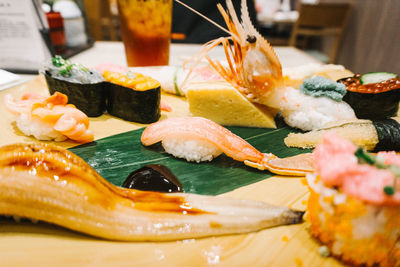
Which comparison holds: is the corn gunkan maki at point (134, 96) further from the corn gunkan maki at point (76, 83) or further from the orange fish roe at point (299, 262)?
the orange fish roe at point (299, 262)

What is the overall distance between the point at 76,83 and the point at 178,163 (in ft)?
3.72

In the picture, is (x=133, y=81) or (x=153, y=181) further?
(x=133, y=81)

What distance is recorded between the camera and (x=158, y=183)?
1602 millimetres

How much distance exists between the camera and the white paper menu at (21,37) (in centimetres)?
260

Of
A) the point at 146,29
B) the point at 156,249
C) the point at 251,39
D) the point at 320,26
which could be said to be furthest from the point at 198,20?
Result: the point at 156,249

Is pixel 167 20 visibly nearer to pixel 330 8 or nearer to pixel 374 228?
pixel 374 228

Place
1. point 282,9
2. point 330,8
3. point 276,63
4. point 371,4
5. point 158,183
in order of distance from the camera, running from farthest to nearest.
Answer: point 282,9
point 371,4
point 330,8
point 276,63
point 158,183

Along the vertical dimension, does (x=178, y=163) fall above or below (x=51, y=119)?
below

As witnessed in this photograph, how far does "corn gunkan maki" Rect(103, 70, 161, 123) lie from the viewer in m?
2.30

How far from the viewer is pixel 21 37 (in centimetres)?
276

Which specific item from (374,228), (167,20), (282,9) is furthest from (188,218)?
(282,9)

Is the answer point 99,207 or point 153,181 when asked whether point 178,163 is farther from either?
point 99,207

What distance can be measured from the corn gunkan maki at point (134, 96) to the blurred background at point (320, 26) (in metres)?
1.95

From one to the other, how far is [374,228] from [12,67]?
3.54 metres
